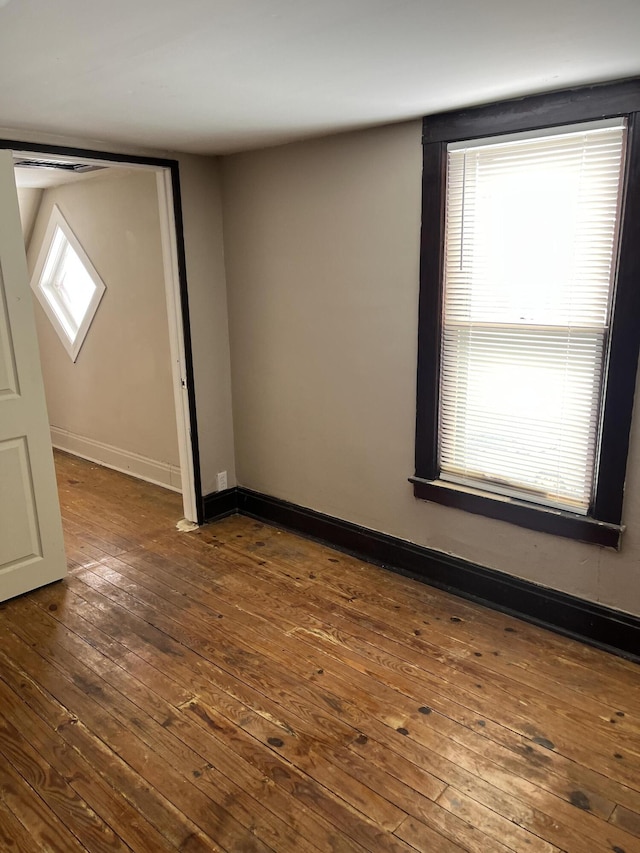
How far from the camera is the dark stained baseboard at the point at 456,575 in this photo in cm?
259

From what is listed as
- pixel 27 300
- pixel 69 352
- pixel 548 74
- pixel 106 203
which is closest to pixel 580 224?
pixel 548 74

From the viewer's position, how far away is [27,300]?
2930 mm

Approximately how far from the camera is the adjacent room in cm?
181

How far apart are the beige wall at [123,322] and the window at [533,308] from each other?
7.05 feet

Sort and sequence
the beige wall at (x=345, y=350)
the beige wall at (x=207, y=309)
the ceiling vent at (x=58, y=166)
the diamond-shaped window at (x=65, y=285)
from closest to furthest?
1. the beige wall at (x=345, y=350)
2. the beige wall at (x=207, y=309)
3. the ceiling vent at (x=58, y=166)
4. the diamond-shaped window at (x=65, y=285)

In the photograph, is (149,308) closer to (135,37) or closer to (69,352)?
(69,352)

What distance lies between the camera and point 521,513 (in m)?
2.76

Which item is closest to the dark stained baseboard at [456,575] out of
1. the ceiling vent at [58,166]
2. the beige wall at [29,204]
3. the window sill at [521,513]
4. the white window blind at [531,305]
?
the window sill at [521,513]

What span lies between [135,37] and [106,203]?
307cm

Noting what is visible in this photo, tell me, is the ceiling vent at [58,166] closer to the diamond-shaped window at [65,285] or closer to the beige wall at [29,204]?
the diamond-shaped window at [65,285]

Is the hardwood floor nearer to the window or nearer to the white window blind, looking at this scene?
the window

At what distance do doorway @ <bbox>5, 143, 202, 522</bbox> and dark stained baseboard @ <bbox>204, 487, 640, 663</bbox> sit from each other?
0.43m

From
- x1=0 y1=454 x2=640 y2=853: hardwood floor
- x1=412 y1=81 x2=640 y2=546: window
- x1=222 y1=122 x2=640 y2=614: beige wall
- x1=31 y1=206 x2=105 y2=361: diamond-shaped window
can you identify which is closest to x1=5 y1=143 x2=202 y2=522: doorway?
x1=31 y1=206 x2=105 y2=361: diamond-shaped window

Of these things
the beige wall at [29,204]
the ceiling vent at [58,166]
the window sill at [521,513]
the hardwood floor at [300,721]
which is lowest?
the hardwood floor at [300,721]
